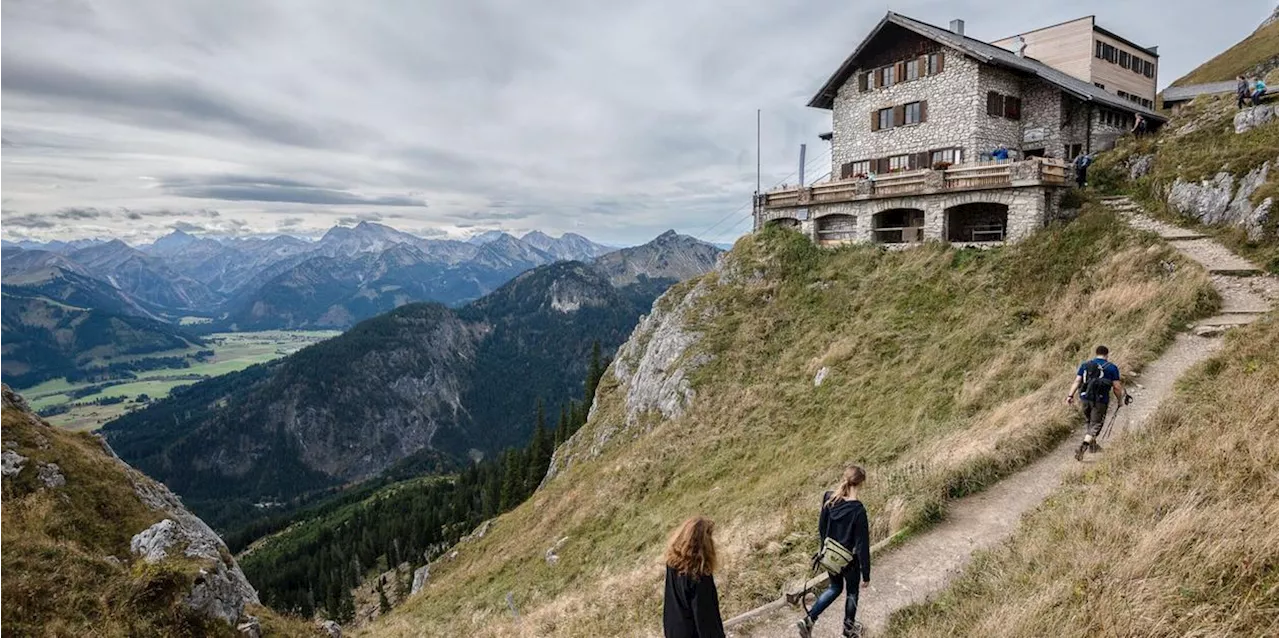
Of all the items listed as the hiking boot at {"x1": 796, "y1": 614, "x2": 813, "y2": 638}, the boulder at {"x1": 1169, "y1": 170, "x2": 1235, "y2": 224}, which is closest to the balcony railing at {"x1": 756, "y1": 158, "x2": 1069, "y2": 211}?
the boulder at {"x1": 1169, "y1": 170, "x2": 1235, "y2": 224}

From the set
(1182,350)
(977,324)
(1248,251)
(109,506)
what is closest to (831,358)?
(977,324)

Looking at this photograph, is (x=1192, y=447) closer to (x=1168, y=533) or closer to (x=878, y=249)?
(x=1168, y=533)

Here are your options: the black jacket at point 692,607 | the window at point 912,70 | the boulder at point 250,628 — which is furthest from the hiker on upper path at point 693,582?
the window at point 912,70

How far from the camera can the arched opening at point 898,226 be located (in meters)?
30.9

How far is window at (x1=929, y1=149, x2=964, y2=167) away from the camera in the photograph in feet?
115

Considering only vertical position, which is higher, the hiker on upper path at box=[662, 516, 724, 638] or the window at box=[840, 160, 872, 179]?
the window at box=[840, 160, 872, 179]

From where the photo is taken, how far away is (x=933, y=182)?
2891 cm

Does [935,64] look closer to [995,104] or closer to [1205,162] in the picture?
[995,104]

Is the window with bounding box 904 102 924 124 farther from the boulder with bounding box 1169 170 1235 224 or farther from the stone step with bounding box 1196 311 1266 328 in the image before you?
the stone step with bounding box 1196 311 1266 328

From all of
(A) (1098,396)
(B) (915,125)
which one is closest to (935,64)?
(B) (915,125)

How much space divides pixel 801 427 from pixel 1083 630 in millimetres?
16714

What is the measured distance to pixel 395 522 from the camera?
12350 centimetres

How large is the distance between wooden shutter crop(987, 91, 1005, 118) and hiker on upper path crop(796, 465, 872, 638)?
35.1m

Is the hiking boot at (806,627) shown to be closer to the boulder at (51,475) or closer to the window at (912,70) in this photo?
the boulder at (51,475)
